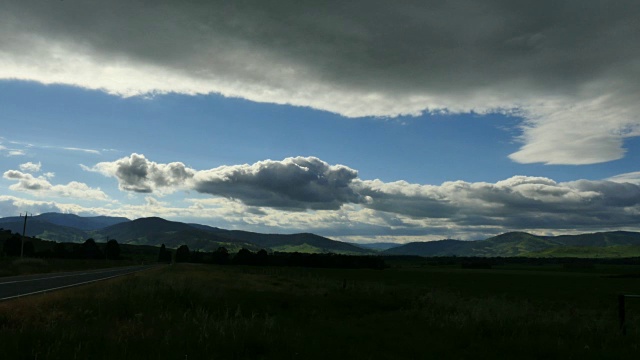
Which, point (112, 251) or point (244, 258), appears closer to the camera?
point (112, 251)

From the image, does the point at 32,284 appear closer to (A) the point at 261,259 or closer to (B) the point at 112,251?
(A) the point at 261,259

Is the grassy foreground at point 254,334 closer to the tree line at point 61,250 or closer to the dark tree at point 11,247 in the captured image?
the tree line at point 61,250

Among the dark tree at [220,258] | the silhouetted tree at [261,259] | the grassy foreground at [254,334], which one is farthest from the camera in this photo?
the dark tree at [220,258]

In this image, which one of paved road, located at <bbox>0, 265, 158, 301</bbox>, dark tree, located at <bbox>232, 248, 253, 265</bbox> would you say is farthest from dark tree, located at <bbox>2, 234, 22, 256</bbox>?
paved road, located at <bbox>0, 265, 158, 301</bbox>

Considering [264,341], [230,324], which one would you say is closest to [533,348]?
[264,341]

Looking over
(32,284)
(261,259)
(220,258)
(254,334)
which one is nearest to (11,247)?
(220,258)

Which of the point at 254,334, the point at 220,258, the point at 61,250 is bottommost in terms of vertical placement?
the point at 220,258

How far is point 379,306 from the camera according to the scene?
22.0 m

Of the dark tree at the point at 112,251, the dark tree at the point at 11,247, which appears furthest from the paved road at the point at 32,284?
the dark tree at the point at 112,251

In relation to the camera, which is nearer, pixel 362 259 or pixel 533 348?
pixel 533 348

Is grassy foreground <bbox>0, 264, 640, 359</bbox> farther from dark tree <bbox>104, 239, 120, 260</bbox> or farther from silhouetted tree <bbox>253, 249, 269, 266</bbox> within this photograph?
dark tree <bbox>104, 239, 120, 260</bbox>

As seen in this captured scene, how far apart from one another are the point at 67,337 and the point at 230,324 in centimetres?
340

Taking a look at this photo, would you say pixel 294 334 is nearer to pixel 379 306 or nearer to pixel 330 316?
pixel 330 316

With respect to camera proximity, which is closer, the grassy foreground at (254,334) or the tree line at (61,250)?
the grassy foreground at (254,334)
